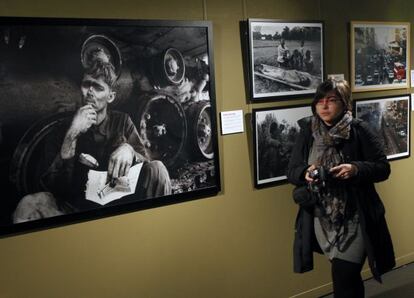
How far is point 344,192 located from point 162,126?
3.41ft

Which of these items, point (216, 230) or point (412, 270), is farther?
point (412, 270)

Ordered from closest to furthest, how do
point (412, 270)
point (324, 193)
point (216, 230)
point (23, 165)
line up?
point (23, 165), point (324, 193), point (216, 230), point (412, 270)

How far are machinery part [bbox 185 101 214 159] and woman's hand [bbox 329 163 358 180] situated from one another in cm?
80

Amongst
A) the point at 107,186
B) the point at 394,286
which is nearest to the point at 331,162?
the point at 107,186

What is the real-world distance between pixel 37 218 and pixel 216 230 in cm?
110

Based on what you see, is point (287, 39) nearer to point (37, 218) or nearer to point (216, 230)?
point (216, 230)

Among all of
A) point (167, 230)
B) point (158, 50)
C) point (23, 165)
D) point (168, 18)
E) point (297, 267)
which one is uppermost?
point (168, 18)

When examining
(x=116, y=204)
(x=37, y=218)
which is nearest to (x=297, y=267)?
(x=116, y=204)

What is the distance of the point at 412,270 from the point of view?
147 inches

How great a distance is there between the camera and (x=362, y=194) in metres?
2.30

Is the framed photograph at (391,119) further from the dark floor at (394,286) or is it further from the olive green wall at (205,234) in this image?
the dark floor at (394,286)

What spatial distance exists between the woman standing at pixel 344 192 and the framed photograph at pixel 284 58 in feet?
2.10

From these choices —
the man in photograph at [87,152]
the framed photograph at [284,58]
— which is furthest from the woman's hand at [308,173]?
the man in photograph at [87,152]

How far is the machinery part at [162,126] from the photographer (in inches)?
99.3
